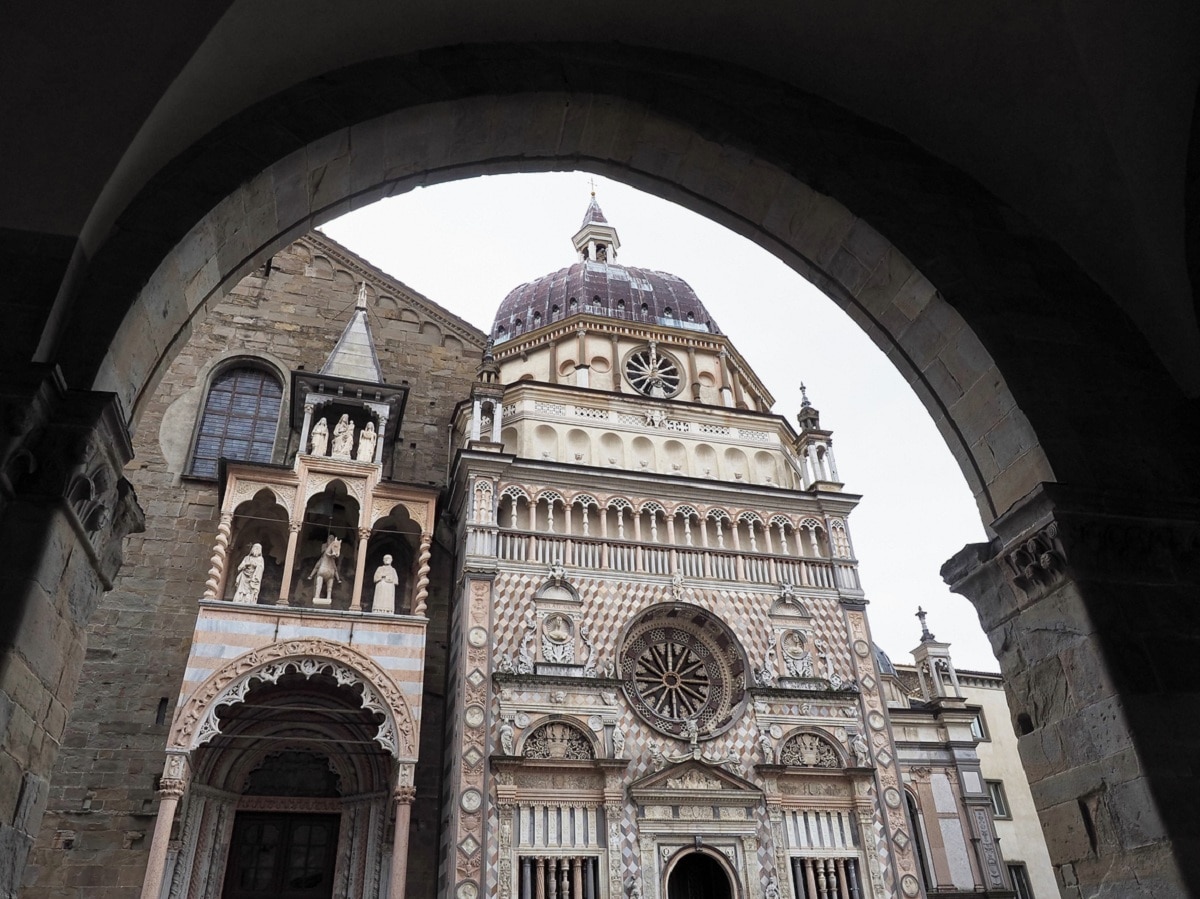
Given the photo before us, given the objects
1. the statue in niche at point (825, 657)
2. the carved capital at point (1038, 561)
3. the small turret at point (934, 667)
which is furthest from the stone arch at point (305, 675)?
the small turret at point (934, 667)

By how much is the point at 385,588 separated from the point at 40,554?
10.3 meters

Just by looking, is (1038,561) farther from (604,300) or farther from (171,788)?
(604,300)

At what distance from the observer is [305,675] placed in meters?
12.4

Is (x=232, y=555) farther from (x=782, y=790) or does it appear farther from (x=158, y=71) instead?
(x=158, y=71)

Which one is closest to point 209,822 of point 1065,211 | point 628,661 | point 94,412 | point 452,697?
point 452,697

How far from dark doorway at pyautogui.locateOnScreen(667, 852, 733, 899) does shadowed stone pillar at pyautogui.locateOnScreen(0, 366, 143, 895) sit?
12.2 m

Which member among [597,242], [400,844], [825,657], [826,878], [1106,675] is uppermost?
[597,242]

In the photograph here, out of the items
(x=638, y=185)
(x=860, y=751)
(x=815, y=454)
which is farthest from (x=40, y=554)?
(x=815, y=454)

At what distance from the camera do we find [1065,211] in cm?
468

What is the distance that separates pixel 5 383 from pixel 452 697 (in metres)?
11.9

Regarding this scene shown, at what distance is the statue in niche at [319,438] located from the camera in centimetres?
1412

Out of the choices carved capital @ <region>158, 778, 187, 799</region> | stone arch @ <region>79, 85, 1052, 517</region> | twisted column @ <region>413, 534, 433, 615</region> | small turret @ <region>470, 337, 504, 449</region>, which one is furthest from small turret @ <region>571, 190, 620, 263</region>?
stone arch @ <region>79, 85, 1052, 517</region>

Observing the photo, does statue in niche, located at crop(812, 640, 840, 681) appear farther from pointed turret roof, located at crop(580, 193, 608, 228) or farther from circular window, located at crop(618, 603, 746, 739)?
pointed turret roof, located at crop(580, 193, 608, 228)

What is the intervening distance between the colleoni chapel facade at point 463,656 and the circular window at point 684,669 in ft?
0.18
